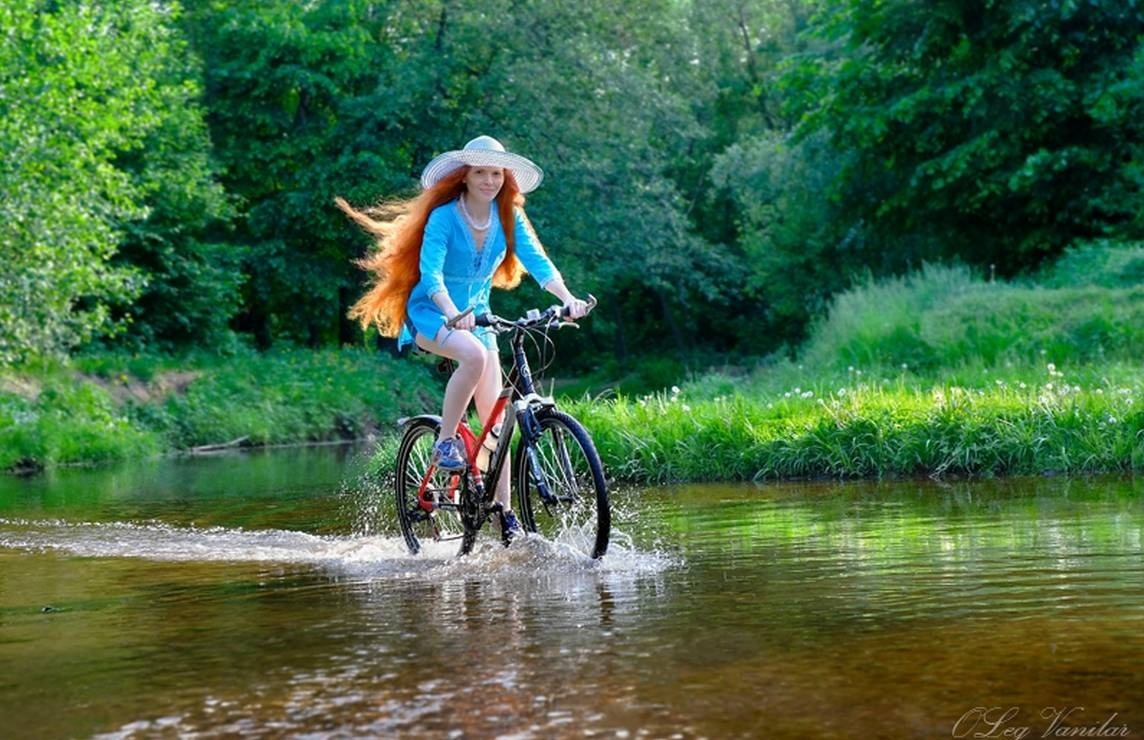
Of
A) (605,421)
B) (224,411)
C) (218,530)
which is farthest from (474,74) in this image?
(218,530)

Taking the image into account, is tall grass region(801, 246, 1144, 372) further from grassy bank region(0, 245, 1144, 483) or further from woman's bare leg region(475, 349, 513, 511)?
woman's bare leg region(475, 349, 513, 511)

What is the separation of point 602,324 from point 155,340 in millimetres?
15416

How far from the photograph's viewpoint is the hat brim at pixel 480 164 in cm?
802

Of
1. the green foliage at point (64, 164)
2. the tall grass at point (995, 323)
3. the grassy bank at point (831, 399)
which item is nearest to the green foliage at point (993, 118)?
the grassy bank at point (831, 399)

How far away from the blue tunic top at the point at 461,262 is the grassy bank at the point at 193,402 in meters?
15.0

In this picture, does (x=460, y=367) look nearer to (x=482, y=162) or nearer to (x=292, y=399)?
(x=482, y=162)

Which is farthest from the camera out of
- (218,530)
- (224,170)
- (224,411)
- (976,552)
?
(224,170)

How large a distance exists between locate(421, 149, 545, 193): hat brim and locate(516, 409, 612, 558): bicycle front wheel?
3.97 feet

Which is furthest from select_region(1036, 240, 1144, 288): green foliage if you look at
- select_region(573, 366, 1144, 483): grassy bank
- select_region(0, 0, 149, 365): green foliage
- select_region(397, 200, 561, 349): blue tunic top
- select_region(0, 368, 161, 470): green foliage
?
select_region(397, 200, 561, 349): blue tunic top

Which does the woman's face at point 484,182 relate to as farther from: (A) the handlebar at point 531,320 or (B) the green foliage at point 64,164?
(B) the green foliage at point 64,164

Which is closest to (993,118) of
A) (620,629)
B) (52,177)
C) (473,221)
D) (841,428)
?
(52,177)

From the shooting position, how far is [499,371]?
8.25 meters

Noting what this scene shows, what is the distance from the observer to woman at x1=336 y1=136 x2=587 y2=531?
8016 mm

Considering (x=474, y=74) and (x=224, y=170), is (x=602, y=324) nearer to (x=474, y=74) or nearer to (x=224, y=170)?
(x=474, y=74)
